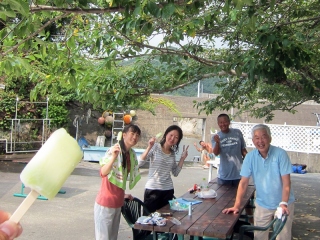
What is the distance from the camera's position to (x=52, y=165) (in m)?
1.76

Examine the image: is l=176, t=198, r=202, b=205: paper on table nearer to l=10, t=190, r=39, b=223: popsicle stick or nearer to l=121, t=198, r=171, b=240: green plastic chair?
l=121, t=198, r=171, b=240: green plastic chair

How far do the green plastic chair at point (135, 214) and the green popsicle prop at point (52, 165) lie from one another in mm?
2862

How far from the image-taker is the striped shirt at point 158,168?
16.5 ft

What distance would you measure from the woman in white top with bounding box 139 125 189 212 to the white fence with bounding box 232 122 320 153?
38.0ft

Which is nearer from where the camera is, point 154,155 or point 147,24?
point 147,24

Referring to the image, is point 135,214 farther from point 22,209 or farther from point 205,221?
point 22,209

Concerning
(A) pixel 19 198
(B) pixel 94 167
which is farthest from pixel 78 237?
(B) pixel 94 167

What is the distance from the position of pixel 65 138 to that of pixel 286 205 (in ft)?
9.61

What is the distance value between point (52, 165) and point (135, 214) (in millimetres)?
3201

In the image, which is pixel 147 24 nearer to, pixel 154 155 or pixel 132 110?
pixel 154 155

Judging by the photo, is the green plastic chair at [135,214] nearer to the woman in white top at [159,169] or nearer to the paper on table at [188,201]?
the woman in white top at [159,169]

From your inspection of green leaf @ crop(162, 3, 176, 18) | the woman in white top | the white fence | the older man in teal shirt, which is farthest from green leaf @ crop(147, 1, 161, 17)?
the white fence

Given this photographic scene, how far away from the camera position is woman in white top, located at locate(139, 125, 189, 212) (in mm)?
5020

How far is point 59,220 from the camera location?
24.3ft
